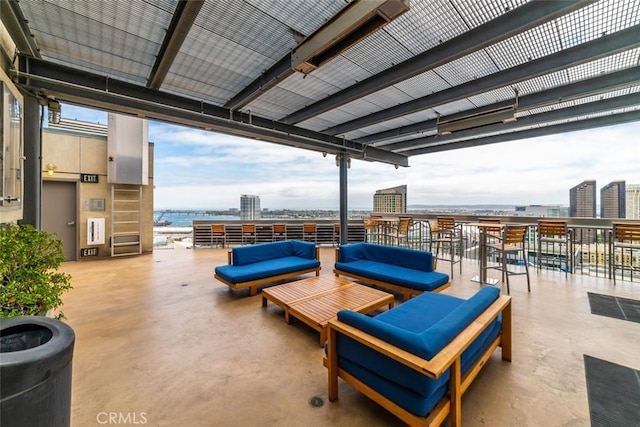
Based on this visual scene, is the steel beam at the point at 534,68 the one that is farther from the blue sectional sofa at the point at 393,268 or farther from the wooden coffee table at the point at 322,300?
the wooden coffee table at the point at 322,300

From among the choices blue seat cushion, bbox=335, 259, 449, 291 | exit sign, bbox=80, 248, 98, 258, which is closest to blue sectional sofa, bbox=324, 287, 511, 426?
blue seat cushion, bbox=335, 259, 449, 291

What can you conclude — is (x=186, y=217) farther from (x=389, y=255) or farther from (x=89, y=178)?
(x=389, y=255)

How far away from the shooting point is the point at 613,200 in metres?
6.04

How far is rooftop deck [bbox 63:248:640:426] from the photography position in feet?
5.93

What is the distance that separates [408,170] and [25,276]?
34.0ft

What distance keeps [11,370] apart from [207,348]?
1869 millimetres

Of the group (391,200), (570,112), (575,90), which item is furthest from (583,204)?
(391,200)

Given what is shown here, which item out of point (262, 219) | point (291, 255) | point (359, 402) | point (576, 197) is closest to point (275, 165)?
point (262, 219)

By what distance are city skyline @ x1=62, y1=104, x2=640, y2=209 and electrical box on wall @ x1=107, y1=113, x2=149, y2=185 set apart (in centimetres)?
73

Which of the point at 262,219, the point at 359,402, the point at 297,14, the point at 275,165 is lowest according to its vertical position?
the point at 359,402

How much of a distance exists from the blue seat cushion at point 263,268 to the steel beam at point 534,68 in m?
3.56

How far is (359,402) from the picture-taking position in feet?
6.28

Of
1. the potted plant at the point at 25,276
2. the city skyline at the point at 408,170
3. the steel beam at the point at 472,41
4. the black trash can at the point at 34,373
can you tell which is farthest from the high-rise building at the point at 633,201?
the potted plant at the point at 25,276

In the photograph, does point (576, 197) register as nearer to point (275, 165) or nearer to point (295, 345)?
point (295, 345)
